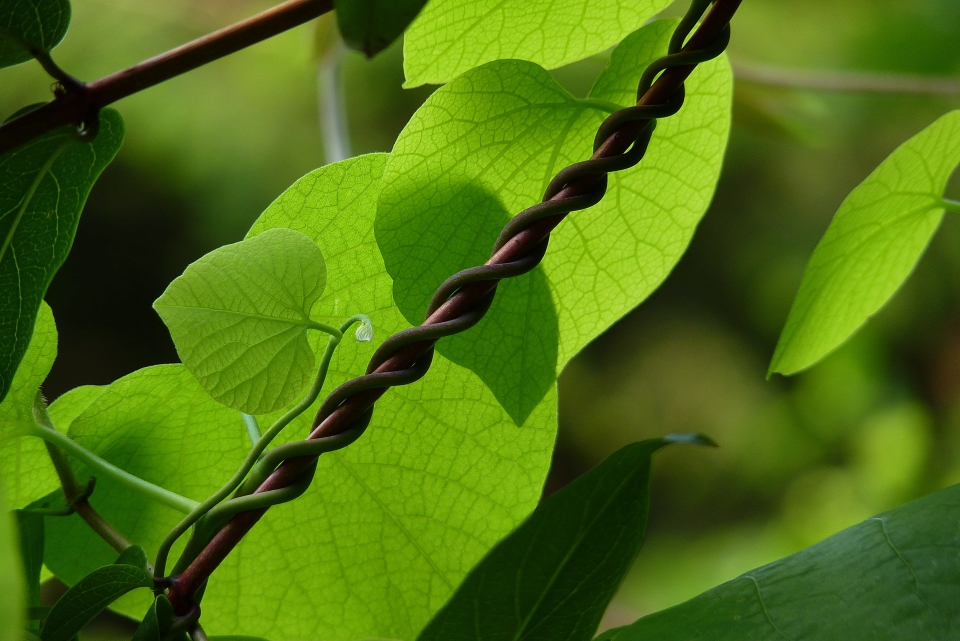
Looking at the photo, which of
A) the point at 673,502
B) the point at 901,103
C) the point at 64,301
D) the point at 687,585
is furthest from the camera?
the point at 673,502

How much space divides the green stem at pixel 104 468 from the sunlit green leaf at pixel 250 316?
0.03 metres

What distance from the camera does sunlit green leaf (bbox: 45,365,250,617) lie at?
18 centimetres

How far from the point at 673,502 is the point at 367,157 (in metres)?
1.68

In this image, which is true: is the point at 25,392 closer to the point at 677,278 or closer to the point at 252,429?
the point at 252,429

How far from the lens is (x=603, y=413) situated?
1745 millimetres

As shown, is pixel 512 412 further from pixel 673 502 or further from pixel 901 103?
pixel 673 502

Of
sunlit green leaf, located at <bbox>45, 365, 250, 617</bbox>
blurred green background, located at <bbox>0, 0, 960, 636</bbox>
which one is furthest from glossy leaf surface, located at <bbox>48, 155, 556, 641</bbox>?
blurred green background, located at <bbox>0, 0, 960, 636</bbox>

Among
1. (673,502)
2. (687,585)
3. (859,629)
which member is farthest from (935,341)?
(859,629)

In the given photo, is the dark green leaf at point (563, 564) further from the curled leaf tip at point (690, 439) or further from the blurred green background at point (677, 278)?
the blurred green background at point (677, 278)

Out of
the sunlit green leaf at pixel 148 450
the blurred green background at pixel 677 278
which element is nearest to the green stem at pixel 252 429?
the sunlit green leaf at pixel 148 450

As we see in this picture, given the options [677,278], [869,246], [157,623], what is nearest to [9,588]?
[157,623]

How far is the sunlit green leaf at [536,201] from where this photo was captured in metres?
0.16

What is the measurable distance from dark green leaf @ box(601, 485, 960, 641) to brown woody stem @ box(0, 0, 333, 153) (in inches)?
5.1

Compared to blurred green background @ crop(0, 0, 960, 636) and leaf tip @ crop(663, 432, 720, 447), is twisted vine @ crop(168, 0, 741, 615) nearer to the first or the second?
leaf tip @ crop(663, 432, 720, 447)
